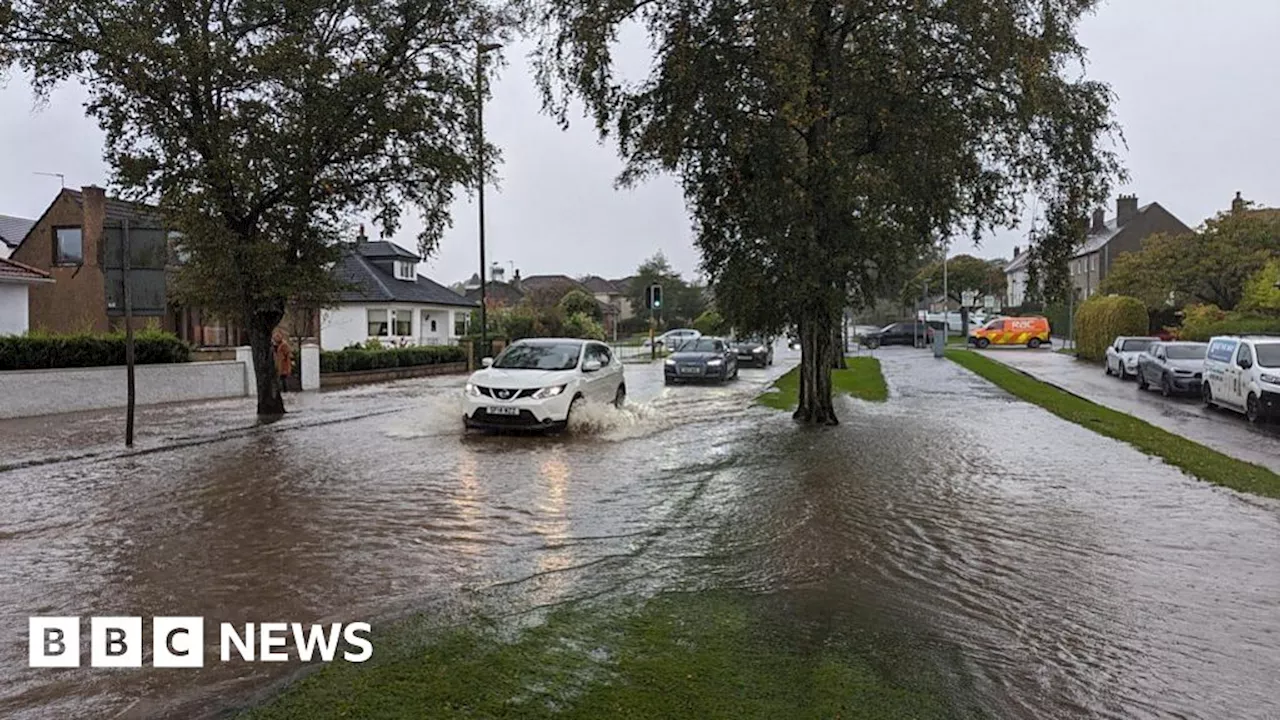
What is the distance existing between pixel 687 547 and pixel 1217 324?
36.3 metres

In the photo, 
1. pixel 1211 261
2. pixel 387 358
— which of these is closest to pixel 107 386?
pixel 387 358

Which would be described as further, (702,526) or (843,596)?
(702,526)

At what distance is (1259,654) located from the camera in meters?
4.83

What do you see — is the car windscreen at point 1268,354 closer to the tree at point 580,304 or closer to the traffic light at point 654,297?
the traffic light at point 654,297

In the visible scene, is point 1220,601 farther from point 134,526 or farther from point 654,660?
point 134,526

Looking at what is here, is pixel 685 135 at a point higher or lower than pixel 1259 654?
higher

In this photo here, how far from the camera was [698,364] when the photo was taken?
1089 inches

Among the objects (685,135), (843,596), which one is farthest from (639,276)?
(843,596)

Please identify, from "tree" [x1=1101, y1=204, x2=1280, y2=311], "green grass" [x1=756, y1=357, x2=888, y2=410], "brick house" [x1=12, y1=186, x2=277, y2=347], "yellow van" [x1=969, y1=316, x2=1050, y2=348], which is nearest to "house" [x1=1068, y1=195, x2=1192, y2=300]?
"yellow van" [x1=969, y1=316, x2=1050, y2=348]

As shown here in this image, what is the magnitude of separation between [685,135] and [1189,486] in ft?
26.9

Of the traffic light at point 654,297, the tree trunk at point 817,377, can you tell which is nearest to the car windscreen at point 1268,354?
→ the tree trunk at point 817,377

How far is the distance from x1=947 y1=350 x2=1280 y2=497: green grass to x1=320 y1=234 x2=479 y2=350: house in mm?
29611

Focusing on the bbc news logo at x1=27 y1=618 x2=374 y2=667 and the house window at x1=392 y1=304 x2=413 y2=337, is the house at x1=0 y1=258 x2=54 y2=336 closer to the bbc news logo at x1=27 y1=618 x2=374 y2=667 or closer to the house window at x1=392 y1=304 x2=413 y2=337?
the bbc news logo at x1=27 y1=618 x2=374 y2=667

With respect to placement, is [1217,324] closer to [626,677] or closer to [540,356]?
[540,356]
